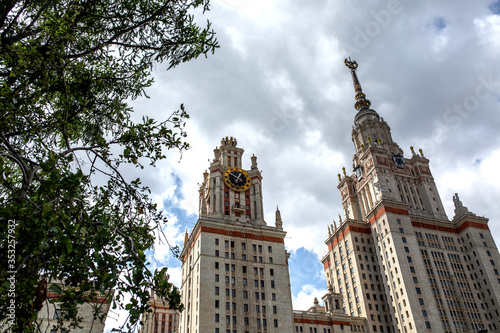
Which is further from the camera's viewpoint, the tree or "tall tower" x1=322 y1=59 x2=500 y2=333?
"tall tower" x1=322 y1=59 x2=500 y2=333

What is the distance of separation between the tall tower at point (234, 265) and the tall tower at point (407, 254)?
29.2 metres

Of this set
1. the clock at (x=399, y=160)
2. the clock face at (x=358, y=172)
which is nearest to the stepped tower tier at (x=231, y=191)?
the clock face at (x=358, y=172)

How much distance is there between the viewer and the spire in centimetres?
14700

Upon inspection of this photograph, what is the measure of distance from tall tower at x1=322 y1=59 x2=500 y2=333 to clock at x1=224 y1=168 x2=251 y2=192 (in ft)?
113

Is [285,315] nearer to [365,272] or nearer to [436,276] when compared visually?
[365,272]

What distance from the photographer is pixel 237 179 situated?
324 feet

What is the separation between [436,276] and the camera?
9762 cm

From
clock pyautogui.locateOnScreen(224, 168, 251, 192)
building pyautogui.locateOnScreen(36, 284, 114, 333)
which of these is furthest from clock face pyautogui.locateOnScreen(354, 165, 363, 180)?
building pyautogui.locateOnScreen(36, 284, 114, 333)

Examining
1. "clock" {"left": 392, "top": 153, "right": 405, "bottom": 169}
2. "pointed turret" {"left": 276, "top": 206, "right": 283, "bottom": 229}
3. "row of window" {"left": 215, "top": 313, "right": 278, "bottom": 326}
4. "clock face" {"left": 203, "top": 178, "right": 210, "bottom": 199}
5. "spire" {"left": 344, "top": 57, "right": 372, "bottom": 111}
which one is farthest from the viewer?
"spire" {"left": 344, "top": 57, "right": 372, "bottom": 111}

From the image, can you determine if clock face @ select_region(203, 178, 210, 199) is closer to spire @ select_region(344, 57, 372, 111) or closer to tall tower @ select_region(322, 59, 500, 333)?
tall tower @ select_region(322, 59, 500, 333)

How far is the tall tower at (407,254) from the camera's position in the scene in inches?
3649

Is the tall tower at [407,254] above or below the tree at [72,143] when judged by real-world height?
above

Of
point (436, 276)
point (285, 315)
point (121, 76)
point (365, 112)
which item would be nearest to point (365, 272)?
point (436, 276)

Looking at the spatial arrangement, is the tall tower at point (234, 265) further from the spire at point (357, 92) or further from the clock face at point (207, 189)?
the spire at point (357, 92)
